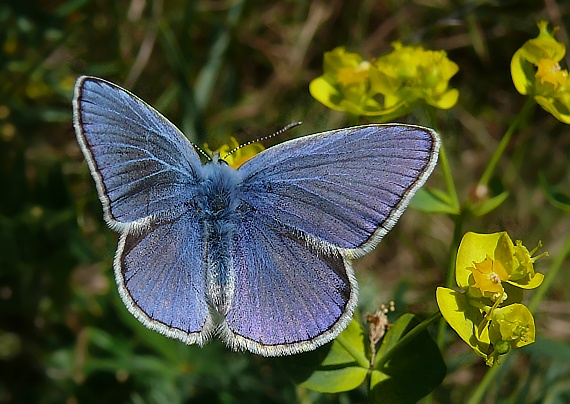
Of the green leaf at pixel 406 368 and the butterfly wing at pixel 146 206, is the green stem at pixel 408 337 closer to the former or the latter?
the green leaf at pixel 406 368

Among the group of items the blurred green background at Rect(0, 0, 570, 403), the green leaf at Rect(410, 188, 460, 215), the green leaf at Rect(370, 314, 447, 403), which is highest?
the green leaf at Rect(410, 188, 460, 215)

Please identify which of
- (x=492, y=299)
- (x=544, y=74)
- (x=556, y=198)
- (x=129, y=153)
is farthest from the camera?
(x=556, y=198)

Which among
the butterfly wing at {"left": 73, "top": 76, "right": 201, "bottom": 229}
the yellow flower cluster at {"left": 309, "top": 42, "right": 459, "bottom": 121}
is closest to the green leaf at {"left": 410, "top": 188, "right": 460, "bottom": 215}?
the yellow flower cluster at {"left": 309, "top": 42, "right": 459, "bottom": 121}

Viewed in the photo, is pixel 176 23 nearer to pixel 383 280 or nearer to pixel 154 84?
Answer: pixel 154 84

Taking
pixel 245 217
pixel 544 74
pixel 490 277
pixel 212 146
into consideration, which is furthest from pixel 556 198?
pixel 212 146

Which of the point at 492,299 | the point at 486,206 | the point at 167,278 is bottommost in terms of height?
the point at 486,206

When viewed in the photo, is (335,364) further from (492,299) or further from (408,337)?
(492,299)

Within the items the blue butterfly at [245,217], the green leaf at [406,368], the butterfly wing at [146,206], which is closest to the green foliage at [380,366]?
the green leaf at [406,368]

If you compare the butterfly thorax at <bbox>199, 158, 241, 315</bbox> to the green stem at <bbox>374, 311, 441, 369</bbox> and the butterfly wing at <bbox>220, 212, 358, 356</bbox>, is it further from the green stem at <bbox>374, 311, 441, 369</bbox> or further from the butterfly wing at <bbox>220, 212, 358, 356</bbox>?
the green stem at <bbox>374, 311, 441, 369</bbox>
